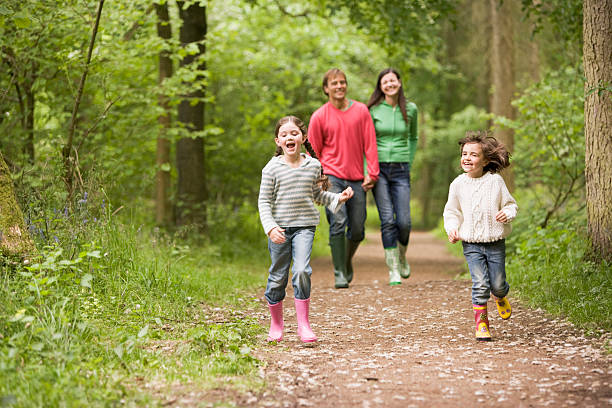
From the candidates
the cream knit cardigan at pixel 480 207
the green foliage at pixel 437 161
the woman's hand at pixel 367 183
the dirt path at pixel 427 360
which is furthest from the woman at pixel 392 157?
the green foliage at pixel 437 161

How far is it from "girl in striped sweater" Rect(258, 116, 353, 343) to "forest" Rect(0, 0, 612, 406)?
0.45 m

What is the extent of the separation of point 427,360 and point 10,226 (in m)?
3.31

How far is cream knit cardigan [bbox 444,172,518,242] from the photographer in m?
5.27

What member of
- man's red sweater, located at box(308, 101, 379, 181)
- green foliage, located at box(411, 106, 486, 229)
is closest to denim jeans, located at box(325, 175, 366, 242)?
man's red sweater, located at box(308, 101, 379, 181)

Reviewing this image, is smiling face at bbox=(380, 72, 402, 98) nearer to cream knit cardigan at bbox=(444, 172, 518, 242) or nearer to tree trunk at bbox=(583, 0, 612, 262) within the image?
tree trunk at bbox=(583, 0, 612, 262)

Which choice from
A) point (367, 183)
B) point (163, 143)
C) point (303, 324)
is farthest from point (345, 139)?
point (163, 143)

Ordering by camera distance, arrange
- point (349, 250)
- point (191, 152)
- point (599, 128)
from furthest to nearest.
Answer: point (191, 152) → point (349, 250) → point (599, 128)

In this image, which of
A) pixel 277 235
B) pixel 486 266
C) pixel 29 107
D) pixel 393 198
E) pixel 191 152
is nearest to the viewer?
pixel 277 235

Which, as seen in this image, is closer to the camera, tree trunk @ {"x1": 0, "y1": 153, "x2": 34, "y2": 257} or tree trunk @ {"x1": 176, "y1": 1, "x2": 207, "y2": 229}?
tree trunk @ {"x1": 0, "y1": 153, "x2": 34, "y2": 257}

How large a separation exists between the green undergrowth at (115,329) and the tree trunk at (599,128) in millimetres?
3506

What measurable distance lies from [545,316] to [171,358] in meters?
3.44

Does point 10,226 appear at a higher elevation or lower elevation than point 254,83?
lower

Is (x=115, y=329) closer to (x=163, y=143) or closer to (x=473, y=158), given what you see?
(x=473, y=158)

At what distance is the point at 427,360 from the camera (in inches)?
185
